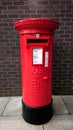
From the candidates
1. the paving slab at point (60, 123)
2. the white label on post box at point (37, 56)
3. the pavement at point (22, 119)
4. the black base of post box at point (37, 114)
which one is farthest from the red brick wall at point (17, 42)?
the white label on post box at point (37, 56)

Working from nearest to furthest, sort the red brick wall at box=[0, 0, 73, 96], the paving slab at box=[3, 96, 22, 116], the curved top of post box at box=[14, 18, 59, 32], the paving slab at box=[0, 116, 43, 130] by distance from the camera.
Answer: the curved top of post box at box=[14, 18, 59, 32] < the paving slab at box=[0, 116, 43, 130] < the paving slab at box=[3, 96, 22, 116] < the red brick wall at box=[0, 0, 73, 96]

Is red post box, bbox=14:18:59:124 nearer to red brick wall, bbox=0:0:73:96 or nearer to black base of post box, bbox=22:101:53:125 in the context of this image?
black base of post box, bbox=22:101:53:125

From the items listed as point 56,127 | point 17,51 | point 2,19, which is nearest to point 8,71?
point 17,51

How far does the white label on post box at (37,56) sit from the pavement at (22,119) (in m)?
1.15

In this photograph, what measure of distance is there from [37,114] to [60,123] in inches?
18.1

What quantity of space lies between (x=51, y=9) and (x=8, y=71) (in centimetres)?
186

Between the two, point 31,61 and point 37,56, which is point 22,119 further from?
point 37,56

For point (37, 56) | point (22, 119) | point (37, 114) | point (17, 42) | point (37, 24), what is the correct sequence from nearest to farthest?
point (37, 24), point (37, 56), point (37, 114), point (22, 119), point (17, 42)

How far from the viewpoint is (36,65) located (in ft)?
7.58

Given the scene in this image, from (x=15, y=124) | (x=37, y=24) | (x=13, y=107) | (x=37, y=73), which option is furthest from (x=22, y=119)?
(x=37, y=24)

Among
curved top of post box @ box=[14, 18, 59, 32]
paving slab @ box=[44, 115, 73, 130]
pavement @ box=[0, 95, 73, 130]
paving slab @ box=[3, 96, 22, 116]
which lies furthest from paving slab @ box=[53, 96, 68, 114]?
curved top of post box @ box=[14, 18, 59, 32]

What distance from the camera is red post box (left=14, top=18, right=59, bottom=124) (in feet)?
7.22

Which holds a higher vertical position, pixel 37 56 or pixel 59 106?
pixel 37 56

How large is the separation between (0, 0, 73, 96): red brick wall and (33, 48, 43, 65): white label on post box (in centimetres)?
137
